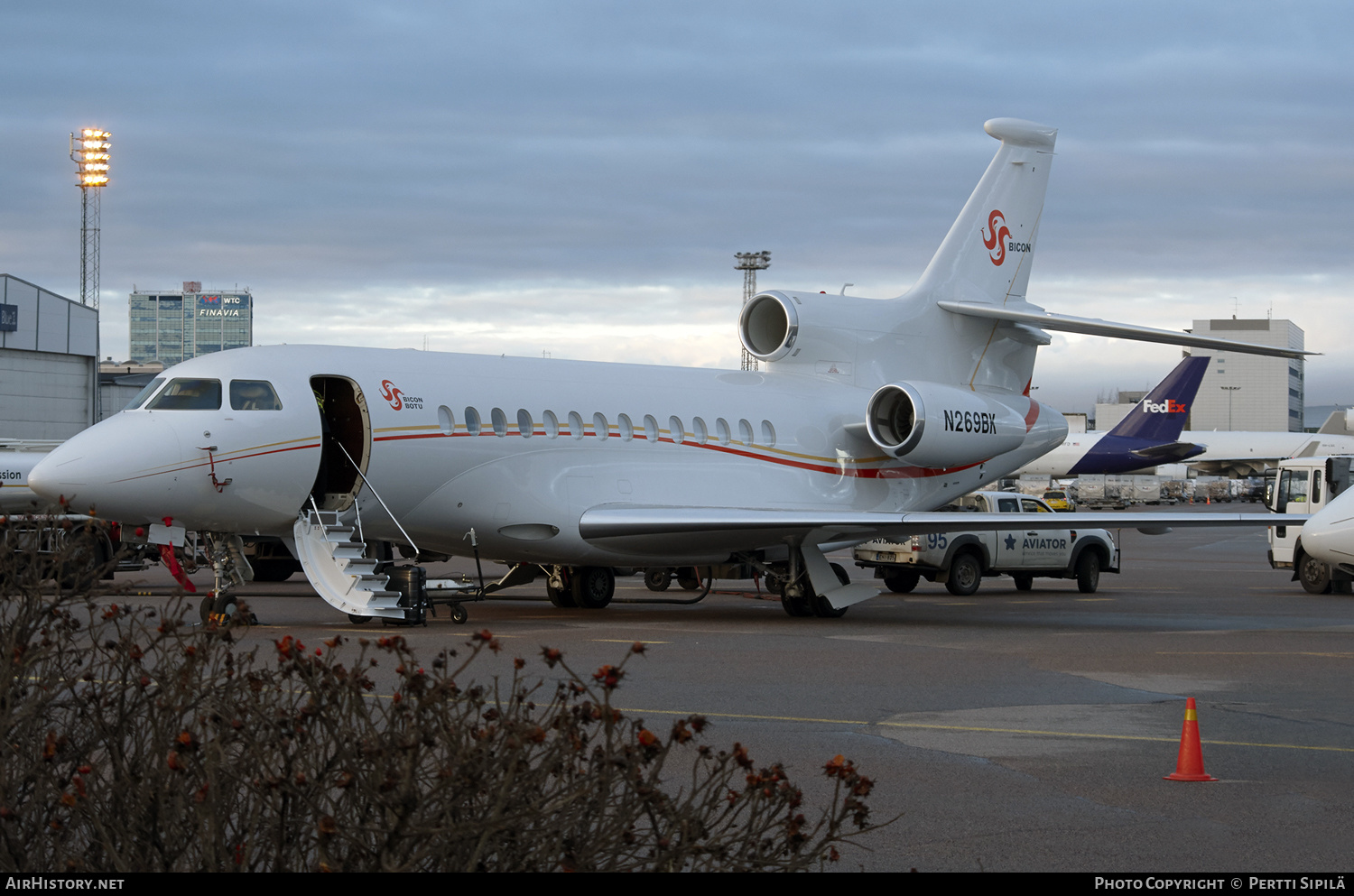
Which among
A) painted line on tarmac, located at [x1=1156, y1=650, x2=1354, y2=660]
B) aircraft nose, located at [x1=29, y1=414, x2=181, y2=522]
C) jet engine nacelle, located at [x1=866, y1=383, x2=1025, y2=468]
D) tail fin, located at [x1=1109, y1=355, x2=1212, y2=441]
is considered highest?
tail fin, located at [x1=1109, y1=355, x2=1212, y2=441]

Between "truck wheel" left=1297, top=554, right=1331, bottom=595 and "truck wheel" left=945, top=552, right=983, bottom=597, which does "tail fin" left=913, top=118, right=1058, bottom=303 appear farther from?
"truck wheel" left=1297, top=554, right=1331, bottom=595

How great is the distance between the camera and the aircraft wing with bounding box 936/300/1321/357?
66.8ft

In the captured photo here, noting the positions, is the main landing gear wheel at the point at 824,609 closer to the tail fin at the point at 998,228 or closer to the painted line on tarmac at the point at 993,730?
the tail fin at the point at 998,228

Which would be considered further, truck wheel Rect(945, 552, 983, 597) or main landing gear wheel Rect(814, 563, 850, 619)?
truck wheel Rect(945, 552, 983, 597)

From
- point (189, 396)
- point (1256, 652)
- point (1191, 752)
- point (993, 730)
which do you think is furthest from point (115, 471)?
point (1256, 652)

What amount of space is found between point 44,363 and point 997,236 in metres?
38.9

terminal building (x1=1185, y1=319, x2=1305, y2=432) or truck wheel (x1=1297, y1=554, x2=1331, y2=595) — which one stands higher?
terminal building (x1=1185, y1=319, x2=1305, y2=432)

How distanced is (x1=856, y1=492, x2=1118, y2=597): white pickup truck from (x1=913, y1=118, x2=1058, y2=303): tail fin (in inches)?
165

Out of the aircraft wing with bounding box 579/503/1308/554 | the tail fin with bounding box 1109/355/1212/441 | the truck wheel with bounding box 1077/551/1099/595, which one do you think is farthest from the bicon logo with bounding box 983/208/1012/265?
the tail fin with bounding box 1109/355/1212/441

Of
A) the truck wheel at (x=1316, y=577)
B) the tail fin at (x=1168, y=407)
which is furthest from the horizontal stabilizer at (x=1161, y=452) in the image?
the truck wheel at (x=1316, y=577)

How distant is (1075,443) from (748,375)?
2474 inches

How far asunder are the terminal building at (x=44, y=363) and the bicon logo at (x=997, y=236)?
36.6 meters

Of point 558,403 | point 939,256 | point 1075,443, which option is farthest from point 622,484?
point 1075,443

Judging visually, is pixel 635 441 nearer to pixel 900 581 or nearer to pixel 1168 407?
pixel 900 581
